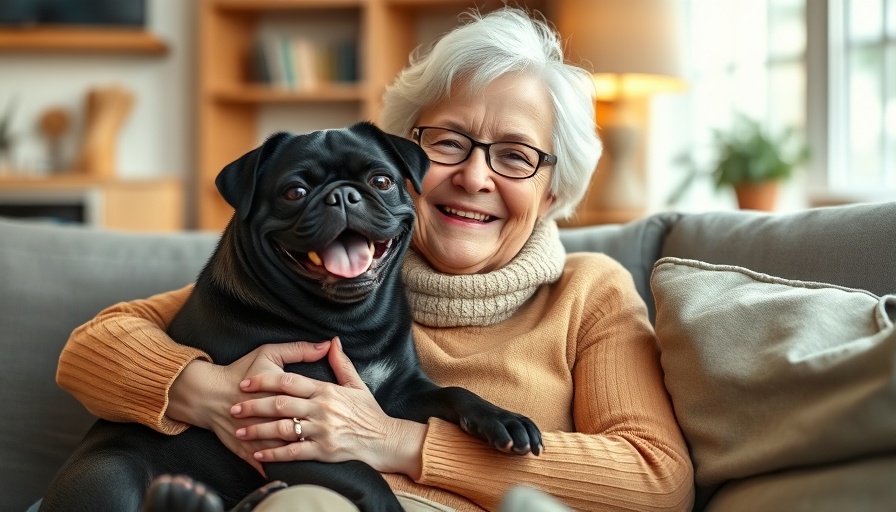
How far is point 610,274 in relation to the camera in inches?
65.2

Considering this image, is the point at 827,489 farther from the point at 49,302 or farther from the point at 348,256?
the point at 49,302

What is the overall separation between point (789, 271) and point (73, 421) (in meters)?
1.35

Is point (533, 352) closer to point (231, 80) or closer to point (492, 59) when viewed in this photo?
point (492, 59)

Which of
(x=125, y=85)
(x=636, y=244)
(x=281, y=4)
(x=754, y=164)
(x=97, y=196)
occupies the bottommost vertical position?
(x=636, y=244)

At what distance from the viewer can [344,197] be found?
1354 mm

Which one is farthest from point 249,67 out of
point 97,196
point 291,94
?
point 97,196

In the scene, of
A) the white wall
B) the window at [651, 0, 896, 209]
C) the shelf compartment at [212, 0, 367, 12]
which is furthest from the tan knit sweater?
the white wall

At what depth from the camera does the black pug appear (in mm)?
1312

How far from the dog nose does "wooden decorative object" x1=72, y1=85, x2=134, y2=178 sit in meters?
4.27

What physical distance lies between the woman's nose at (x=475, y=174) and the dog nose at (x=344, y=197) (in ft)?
1.01

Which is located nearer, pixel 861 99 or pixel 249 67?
pixel 861 99

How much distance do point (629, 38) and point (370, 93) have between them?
1853mm

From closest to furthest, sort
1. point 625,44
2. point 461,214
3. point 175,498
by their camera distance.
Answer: point 175,498 → point 461,214 → point 625,44

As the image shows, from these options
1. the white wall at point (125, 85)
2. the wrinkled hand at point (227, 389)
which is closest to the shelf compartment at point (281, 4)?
the white wall at point (125, 85)
